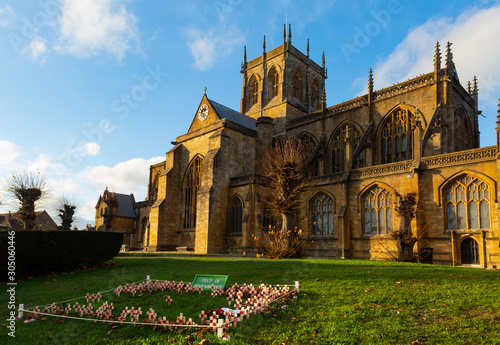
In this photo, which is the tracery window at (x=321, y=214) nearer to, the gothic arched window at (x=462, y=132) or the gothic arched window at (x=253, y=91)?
the gothic arched window at (x=462, y=132)

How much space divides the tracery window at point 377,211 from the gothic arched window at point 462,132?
7664 mm

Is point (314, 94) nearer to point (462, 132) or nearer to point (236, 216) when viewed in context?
point (462, 132)

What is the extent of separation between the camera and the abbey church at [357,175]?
18.2 m

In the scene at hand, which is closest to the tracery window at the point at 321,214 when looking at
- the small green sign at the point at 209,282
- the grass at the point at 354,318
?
the grass at the point at 354,318

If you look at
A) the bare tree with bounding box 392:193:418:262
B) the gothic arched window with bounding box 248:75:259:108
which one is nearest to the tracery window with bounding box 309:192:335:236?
the bare tree with bounding box 392:193:418:262

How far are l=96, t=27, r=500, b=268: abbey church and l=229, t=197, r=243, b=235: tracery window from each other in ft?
0.27

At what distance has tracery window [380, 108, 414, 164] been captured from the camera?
25266mm

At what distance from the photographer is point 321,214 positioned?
79.3 feet

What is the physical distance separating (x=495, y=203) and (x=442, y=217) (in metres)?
2.47

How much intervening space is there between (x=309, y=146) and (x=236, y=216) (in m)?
9.72

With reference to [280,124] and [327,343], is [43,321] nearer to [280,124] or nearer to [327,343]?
[327,343]

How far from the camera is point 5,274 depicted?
1224 cm

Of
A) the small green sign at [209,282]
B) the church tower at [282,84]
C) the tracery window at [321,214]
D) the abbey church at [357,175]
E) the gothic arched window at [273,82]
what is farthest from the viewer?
the gothic arched window at [273,82]

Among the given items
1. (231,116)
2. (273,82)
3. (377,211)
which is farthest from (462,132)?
(273,82)
